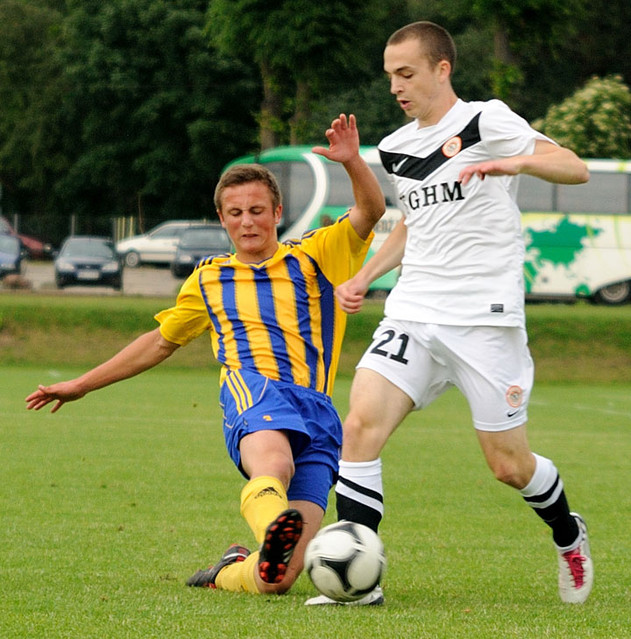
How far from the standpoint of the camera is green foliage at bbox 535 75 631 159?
37031 mm

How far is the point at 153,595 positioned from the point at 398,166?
82.1 inches

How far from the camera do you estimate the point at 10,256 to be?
34688 millimetres

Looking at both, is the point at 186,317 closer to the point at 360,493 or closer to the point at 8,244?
the point at 360,493

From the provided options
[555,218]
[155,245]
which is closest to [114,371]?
[555,218]

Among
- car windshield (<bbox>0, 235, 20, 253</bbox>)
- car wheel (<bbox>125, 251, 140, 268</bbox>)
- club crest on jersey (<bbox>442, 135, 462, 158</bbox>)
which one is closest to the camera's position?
club crest on jersey (<bbox>442, 135, 462, 158</bbox>)

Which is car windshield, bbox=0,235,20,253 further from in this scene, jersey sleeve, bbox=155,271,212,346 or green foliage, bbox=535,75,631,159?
jersey sleeve, bbox=155,271,212,346

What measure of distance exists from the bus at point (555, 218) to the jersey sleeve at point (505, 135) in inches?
1085

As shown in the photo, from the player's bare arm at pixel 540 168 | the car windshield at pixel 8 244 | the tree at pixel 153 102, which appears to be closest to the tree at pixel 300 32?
the car windshield at pixel 8 244

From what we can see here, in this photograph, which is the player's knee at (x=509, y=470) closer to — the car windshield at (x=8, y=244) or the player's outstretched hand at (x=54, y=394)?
the player's outstretched hand at (x=54, y=394)

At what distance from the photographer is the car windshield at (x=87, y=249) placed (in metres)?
35.1

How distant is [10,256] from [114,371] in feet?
98.0

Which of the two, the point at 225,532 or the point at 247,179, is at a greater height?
the point at 247,179

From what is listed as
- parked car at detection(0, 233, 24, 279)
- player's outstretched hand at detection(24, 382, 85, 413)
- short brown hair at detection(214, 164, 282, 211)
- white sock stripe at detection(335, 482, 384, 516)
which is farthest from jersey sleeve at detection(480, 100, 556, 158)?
parked car at detection(0, 233, 24, 279)

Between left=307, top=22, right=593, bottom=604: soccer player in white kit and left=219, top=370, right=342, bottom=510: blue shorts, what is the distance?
38 centimetres
